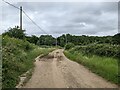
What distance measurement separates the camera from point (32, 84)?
12.7 m

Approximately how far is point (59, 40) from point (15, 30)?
99.1 m

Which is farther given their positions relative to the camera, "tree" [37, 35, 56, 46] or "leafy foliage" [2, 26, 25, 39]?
"tree" [37, 35, 56, 46]

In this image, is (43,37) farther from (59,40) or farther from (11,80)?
(11,80)

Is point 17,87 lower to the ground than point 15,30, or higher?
lower

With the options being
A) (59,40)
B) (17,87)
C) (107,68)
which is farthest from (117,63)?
(59,40)

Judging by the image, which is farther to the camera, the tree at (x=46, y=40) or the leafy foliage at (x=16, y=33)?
the tree at (x=46, y=40)

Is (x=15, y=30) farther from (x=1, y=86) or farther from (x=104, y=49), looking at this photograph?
(x=1, y=86)

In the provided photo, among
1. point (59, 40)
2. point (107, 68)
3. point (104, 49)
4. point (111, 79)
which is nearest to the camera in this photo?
point (111, 79)

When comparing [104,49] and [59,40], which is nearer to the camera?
[104,49]

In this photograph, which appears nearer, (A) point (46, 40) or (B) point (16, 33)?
(B) point (16, 33)

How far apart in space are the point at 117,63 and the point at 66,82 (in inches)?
275

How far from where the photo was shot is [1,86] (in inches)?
434

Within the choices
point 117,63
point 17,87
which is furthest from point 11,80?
point 117,63

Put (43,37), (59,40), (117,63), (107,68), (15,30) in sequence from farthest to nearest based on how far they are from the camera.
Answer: (59,40), (43,37), (15,30), (117,63), (107,68)
